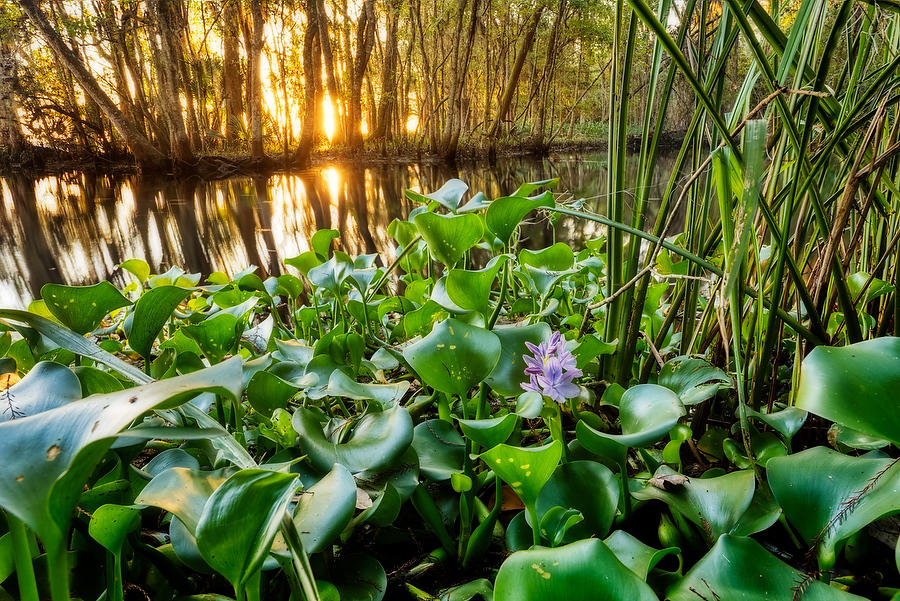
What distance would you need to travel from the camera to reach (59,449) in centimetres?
19

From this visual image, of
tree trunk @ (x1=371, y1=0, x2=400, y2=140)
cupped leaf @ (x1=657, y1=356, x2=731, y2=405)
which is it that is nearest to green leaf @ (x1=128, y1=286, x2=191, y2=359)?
cupped leaf @ (x1=657, y1=356, x2=731, y2=405)

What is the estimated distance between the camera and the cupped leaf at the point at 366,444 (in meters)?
0.38

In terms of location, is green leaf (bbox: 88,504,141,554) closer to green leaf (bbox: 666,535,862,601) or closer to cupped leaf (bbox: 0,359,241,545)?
cupped leaf (bbox: 0,359,241,545)

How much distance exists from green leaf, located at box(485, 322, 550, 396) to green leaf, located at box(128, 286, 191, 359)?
29 centimetres

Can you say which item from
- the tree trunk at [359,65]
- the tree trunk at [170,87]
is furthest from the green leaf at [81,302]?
the tree trunk at [359,65]

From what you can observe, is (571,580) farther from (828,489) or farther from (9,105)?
(9,105)

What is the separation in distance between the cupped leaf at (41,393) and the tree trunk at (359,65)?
32.0 feet

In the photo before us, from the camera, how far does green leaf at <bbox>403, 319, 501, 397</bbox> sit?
442 mm

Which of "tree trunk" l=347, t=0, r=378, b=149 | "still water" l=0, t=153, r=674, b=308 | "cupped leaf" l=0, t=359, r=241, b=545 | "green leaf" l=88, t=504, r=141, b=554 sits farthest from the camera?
"tree trunk" l=347, t=0, r=378, b=149

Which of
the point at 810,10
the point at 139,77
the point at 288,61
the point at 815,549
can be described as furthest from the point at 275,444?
the point at 288,61

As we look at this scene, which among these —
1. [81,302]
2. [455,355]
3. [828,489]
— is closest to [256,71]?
[81,302]

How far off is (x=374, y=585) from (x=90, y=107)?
1218cm

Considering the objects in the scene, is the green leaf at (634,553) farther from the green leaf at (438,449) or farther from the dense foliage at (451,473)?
the green leaf at (438,449)

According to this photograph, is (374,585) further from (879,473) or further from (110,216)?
(110,216)
